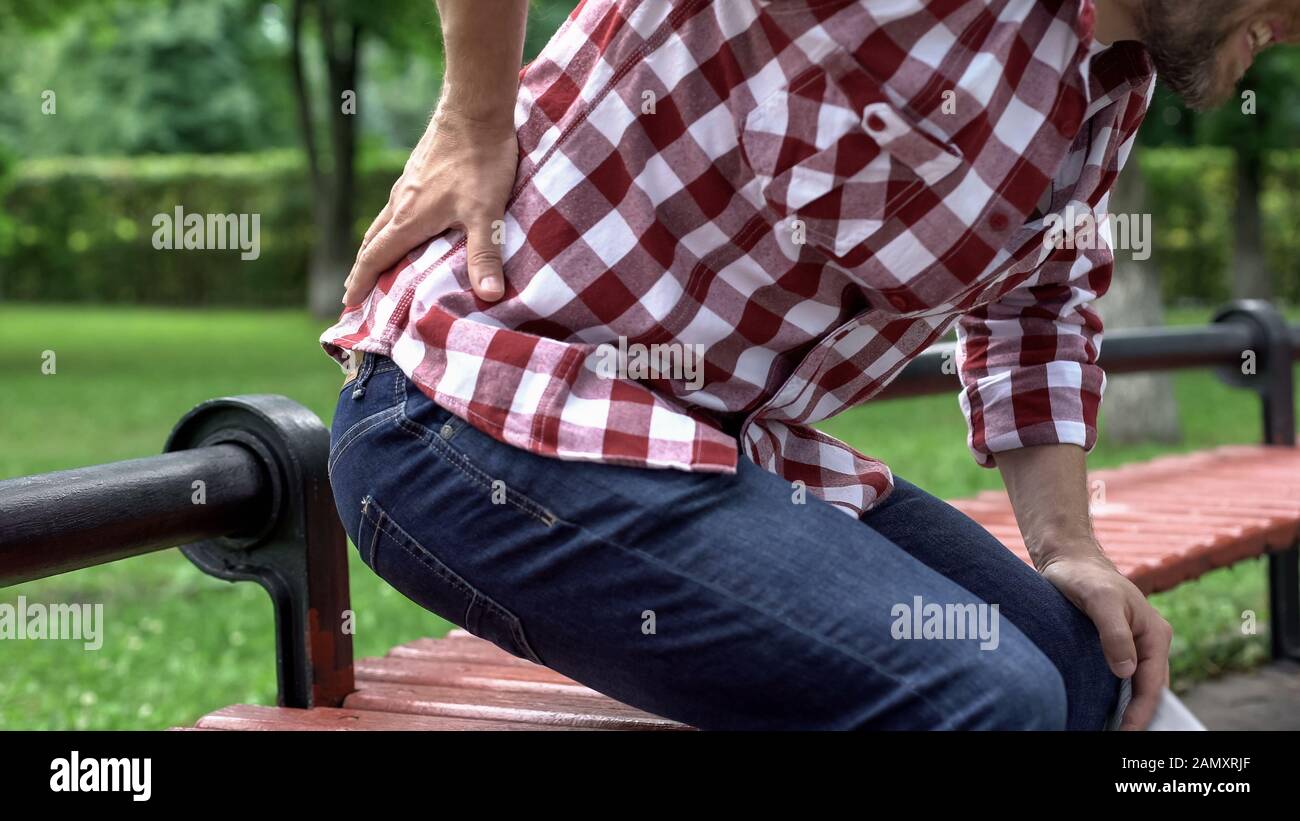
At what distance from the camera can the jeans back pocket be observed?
4.92 ft

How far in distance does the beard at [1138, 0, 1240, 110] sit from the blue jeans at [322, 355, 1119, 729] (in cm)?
Answer: 60

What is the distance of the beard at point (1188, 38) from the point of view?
151cm

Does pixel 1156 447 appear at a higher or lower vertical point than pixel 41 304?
lower

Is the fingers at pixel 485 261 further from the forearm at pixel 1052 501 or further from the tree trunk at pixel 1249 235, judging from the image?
the tree trunk at pixel 1249 235

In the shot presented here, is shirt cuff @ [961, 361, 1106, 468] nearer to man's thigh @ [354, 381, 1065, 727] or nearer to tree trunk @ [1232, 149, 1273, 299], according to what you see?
man's thigh @ [354, 381, 1065, 727]

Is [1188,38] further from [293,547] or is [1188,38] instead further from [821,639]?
[293,547]

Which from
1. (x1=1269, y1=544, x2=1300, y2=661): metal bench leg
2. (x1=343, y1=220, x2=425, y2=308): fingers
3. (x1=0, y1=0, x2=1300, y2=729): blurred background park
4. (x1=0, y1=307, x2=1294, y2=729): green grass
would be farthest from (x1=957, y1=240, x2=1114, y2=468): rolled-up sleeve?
(x1=1269, y1=544, x2=1300, y2=661): metal bench leg

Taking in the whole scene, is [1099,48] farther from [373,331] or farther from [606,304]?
[373,331]

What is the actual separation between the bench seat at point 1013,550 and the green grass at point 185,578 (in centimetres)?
36

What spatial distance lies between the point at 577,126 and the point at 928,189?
368mm

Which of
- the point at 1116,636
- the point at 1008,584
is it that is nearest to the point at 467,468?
the point at 1008,584

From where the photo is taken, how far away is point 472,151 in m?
1.58

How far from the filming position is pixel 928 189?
4.74 ft
